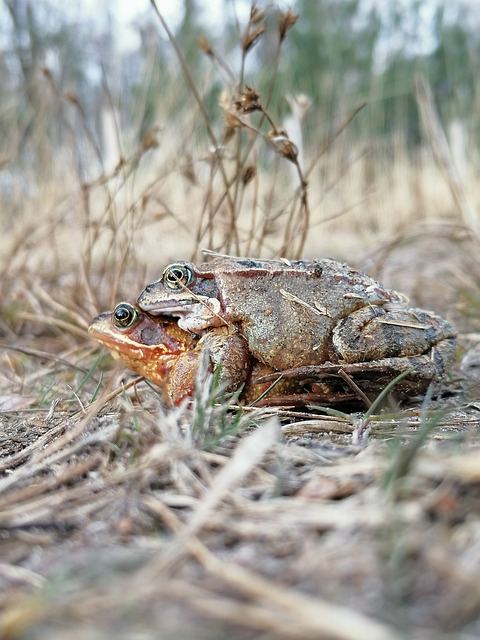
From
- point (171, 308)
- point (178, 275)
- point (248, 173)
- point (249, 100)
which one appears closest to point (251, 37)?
point (249, 100)

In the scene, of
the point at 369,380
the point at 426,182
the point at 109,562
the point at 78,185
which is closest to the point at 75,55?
the point at 426,182

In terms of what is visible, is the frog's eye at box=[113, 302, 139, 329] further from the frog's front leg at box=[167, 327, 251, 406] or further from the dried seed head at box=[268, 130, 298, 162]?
the dried seed head at box=[268, 130, 298, 162]

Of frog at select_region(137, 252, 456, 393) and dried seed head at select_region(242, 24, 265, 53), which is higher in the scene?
dried seed head at select_region(242, 24, 265, 53)

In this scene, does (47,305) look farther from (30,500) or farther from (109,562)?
(109,562)

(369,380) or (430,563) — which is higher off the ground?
(369,380)

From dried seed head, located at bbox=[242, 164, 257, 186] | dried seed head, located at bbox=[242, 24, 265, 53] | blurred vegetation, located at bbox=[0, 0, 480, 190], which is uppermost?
blurred vegetation, located at bbox=[0, 0, 480, 190]

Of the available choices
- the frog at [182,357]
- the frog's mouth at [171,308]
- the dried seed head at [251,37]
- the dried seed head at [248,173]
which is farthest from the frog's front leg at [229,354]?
the dried seed head at [251,37]

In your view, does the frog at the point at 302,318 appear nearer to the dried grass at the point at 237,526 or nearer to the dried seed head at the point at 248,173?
the dried grass at the point at 237,526

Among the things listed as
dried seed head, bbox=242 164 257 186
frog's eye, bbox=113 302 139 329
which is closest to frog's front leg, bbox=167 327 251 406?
frog's eye, bbox=113 302 139 329
